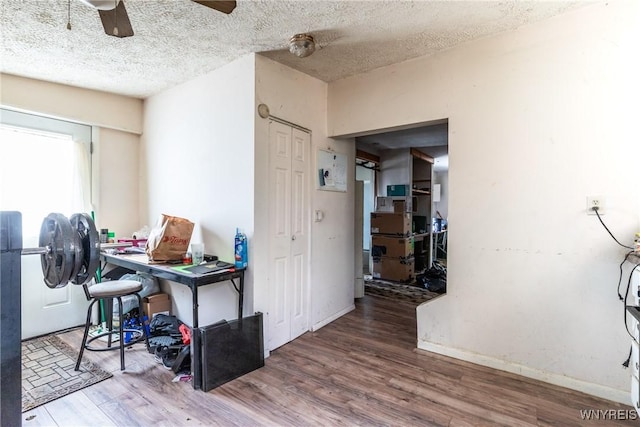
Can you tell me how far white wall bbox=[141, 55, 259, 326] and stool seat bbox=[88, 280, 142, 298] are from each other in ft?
1.77

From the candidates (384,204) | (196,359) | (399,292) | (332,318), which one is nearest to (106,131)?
(196,359)

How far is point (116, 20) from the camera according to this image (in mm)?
1384

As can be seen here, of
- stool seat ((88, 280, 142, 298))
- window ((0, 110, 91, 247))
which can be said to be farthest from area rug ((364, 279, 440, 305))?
window ((0, 110, 91, 247))

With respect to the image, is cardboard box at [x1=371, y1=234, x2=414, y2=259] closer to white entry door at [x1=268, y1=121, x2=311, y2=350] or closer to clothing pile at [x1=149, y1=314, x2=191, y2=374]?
white entry door at [x1=268, y1=121, x2=311, y2=350]

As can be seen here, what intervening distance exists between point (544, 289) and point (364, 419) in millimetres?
1445

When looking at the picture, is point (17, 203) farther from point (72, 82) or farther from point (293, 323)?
point (293, 323)

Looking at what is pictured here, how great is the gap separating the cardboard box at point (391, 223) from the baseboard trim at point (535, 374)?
98.1 inches

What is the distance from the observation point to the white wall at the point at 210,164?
2469mm

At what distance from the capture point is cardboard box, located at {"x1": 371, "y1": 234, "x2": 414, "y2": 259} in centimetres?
490

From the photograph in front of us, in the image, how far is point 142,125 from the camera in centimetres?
346

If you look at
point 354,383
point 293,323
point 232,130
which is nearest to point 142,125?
point 232,130

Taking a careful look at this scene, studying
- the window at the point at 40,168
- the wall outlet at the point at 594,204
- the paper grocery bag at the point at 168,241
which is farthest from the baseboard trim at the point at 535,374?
the window at the point at 40,168

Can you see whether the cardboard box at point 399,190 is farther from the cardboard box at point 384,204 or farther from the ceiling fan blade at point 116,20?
the ceiling fan blade at point 116,20

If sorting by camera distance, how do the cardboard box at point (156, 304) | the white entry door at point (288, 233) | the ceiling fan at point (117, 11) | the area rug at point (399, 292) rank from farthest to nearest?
the area rug at point (399, 292), the cardboard box at point (156, 304), the white entry door at point (288, 233), the ceiling fan at point (117, 11)
